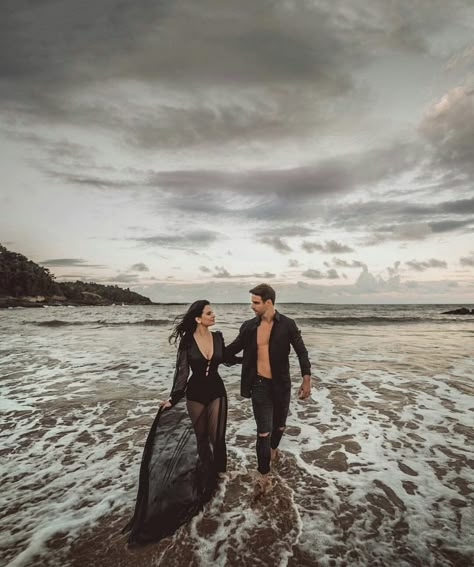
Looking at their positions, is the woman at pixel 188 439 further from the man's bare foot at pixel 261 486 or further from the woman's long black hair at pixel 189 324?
the man's bare foot at pixel 261 486

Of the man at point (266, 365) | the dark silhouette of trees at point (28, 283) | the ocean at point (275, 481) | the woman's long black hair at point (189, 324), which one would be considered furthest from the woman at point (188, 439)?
the dark silhouette of trees at point (28, 283)

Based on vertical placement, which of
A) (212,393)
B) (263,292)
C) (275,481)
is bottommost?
(275,481)

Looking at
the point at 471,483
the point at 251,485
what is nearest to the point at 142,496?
Result: the point at 251,485

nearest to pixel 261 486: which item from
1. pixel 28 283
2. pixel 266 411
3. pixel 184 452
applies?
pixel 266 411

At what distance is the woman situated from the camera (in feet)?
12.0

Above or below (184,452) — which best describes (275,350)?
above

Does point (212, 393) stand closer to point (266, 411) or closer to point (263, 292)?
point (266, 411)

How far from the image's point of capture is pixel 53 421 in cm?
719

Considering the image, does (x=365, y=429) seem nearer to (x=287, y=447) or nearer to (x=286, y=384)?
(x=287, y=447)

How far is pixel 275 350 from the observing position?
4398mm

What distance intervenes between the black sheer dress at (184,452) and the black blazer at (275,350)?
0.30 metres

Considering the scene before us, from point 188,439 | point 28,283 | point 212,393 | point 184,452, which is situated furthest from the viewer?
point 28,283

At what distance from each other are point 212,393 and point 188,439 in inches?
25.2

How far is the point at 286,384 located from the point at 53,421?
5.63 m
